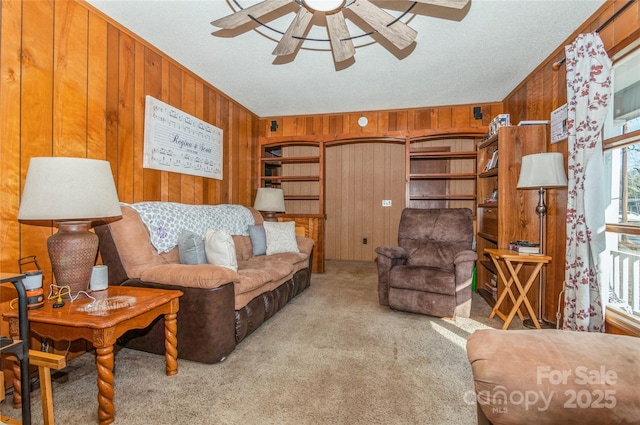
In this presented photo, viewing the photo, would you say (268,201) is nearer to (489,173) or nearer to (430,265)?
(430,265)

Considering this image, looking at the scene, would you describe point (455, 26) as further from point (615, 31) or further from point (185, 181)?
point (185, 181)

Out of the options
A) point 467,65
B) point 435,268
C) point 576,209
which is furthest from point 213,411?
point 467,65

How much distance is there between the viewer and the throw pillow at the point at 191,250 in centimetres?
233

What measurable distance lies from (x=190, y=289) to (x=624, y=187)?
2.98m

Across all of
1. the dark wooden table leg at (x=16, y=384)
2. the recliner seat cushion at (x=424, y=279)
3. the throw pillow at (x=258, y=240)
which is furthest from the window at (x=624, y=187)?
the dark wooden table leg at (x=16, y=384)

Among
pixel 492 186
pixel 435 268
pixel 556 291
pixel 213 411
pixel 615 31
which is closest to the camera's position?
pixel 213 411

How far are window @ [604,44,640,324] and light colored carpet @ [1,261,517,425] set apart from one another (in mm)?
918

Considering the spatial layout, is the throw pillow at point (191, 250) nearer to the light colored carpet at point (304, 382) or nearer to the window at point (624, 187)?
the light colored carpet at point (304, 382)

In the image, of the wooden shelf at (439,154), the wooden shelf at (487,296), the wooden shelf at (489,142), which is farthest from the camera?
the wooden shelf at (439,154)

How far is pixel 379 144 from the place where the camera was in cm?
558

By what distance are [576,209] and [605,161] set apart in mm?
403

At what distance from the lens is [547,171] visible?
2482mm

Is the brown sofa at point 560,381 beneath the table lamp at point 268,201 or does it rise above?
beneath

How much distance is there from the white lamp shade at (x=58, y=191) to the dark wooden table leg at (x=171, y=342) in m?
0.72
